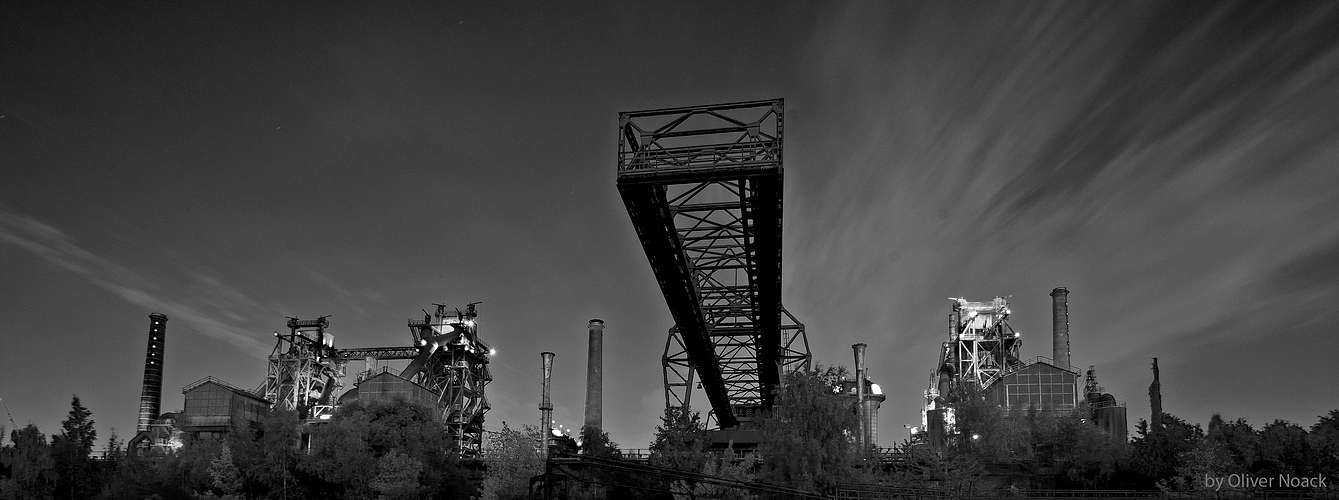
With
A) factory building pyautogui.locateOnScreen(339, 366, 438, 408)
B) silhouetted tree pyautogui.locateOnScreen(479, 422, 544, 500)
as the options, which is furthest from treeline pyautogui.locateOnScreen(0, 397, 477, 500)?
factory building pyautogui.locateOnScreen(339, 366, 438, 408)

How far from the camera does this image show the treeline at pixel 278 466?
56.5 meters

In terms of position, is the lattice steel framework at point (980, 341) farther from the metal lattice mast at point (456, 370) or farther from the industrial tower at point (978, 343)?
the metal lattice mast at point (456, 370)

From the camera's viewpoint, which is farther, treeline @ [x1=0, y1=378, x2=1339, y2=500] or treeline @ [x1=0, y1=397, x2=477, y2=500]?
treeline @ [x1=0, y1=397, x2=477, y2=500]

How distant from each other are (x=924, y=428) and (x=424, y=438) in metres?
53.8

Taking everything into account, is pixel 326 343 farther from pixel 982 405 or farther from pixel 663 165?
pixel 663 165

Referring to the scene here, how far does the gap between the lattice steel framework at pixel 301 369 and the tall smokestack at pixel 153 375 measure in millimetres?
10325

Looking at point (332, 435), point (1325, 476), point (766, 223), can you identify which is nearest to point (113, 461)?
point (332, 435)

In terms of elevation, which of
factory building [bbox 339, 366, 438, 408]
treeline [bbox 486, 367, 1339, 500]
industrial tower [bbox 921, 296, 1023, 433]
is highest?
industrial tower [bbox 921, 296, 1023, 433]

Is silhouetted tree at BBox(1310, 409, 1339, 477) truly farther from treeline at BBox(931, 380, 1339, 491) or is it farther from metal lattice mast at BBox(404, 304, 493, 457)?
metal lattice mast at BBox(404, 304, 493, 457)

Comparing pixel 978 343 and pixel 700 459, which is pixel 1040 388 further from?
pixel 700 459

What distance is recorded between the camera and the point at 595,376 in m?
78.8

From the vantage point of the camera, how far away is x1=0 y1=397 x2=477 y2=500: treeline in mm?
56469

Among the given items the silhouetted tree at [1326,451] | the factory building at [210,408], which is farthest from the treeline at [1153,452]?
the factory building at [210,408]

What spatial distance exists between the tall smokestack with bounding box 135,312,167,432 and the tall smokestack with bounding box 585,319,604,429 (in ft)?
152
